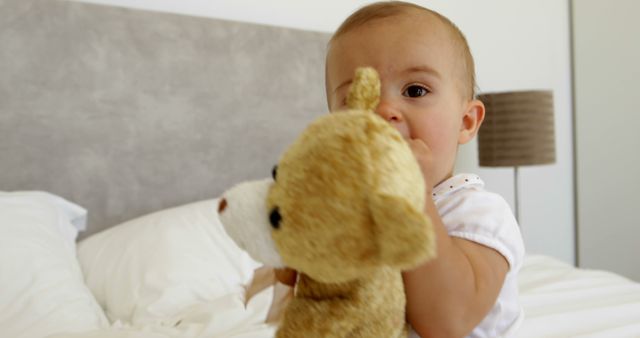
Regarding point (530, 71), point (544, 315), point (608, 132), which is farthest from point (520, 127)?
point (544, 315)

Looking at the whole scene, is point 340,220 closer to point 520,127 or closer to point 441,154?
point 441,154

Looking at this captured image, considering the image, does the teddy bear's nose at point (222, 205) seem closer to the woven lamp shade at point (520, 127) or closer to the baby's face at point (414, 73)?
the baby's face at point (414, 73)

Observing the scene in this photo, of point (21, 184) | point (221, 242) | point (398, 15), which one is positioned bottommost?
point (221, 242)

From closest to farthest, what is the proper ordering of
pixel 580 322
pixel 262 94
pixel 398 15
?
pixel 398 15, pixel 580 322, pixel 262 94

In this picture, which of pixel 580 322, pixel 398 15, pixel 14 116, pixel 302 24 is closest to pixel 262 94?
pixel 302 24

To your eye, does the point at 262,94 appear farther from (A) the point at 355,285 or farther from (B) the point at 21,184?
(A) the point at 355,285

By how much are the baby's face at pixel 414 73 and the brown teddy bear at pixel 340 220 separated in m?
0.18

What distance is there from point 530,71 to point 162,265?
2.30 metres

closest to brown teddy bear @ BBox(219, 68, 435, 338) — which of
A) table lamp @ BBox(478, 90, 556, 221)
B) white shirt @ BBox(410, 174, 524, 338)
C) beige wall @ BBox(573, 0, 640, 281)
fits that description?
white shirt @ BBox(410, 174, 524, 338)

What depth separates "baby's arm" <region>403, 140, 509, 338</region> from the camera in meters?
0.56

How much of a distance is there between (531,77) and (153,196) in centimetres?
209

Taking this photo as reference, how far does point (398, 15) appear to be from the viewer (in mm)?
738

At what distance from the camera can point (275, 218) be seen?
0.46 m

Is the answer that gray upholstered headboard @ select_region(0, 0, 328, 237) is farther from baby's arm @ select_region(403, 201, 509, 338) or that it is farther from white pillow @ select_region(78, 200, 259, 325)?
baby's arm @ select_region(403, 201, 509, 338)
